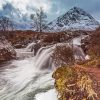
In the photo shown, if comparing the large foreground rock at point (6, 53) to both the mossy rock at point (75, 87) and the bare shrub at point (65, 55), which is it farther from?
the mossy rock at point (75, 87)

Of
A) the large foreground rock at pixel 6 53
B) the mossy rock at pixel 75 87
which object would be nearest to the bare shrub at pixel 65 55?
the mossy rock at pixel 75 87

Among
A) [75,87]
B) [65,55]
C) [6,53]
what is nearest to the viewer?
[75,87]

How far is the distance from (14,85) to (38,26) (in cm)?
8709

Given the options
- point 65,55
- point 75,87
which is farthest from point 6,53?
point 75,87

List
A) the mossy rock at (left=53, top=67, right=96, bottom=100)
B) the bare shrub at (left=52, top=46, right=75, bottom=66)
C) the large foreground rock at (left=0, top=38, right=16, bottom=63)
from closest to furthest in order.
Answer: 1. the mossy rock at (left=53, top=67, right=96, bottom=100)
2. the bare shrub at (left=52, top=46, right=75, bottom=66)
3. the large foreground rock at (left=0, top=38, right=16, bottom=63)

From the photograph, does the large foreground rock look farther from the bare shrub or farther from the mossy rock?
the mossy rock

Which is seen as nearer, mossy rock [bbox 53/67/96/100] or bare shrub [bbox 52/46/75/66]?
mossy rock [bbox 53/67/96/100]

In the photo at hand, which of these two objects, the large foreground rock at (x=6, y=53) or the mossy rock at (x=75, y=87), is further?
→ the large foreground rock at (x=6, y=53)

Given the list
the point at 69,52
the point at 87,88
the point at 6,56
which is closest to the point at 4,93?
the point at 69,52

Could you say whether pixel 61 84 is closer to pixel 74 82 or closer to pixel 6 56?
pixel 74 82

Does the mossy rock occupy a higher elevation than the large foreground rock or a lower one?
lower

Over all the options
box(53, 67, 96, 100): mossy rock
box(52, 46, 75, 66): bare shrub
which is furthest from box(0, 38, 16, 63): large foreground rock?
box(53, 67, 96, 100): mossy rock

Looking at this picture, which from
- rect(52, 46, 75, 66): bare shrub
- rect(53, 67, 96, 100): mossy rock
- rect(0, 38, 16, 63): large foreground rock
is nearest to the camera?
rect(53, 67, 96, 100): mossy rock

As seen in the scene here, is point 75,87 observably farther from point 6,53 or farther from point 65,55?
point 6,53
